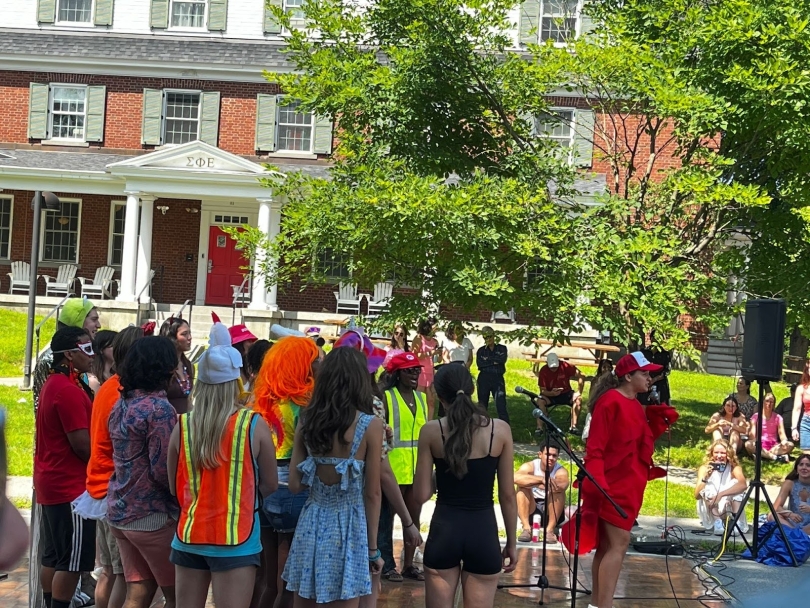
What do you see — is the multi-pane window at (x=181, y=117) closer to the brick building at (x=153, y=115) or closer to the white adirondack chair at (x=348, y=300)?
the brick building at (x=153, y=115)

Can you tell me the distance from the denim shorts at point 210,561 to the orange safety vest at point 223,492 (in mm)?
84

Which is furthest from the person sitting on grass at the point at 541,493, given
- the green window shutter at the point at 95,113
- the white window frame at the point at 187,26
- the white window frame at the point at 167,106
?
the white window frame at the point at 187,26

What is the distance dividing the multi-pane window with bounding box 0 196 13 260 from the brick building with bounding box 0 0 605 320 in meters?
0.04

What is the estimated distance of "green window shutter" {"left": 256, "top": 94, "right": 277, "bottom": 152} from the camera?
26031 mm

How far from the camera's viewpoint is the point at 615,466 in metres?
6.40

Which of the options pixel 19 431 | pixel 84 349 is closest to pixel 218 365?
pixel 84 349

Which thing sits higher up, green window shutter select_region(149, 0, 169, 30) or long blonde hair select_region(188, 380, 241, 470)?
green window shutter select_region(149, 0, 169, 30)

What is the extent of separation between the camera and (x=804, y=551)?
8.80m

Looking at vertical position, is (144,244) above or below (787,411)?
above

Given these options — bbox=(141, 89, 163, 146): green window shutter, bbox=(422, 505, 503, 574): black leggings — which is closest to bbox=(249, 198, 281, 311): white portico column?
bbox=(141, 89, 163, 146): green window shutter

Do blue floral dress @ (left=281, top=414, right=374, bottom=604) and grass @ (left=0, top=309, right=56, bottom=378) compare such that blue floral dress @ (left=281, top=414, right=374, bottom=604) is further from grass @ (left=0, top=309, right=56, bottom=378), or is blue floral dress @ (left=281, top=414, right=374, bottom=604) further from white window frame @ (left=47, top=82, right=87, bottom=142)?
white window frame @ (left=47, top=82, right=87, bottom=142)

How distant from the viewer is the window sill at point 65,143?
27.0 m

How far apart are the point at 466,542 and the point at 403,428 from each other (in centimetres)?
210

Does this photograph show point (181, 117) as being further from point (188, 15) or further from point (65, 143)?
point (65, 143)
